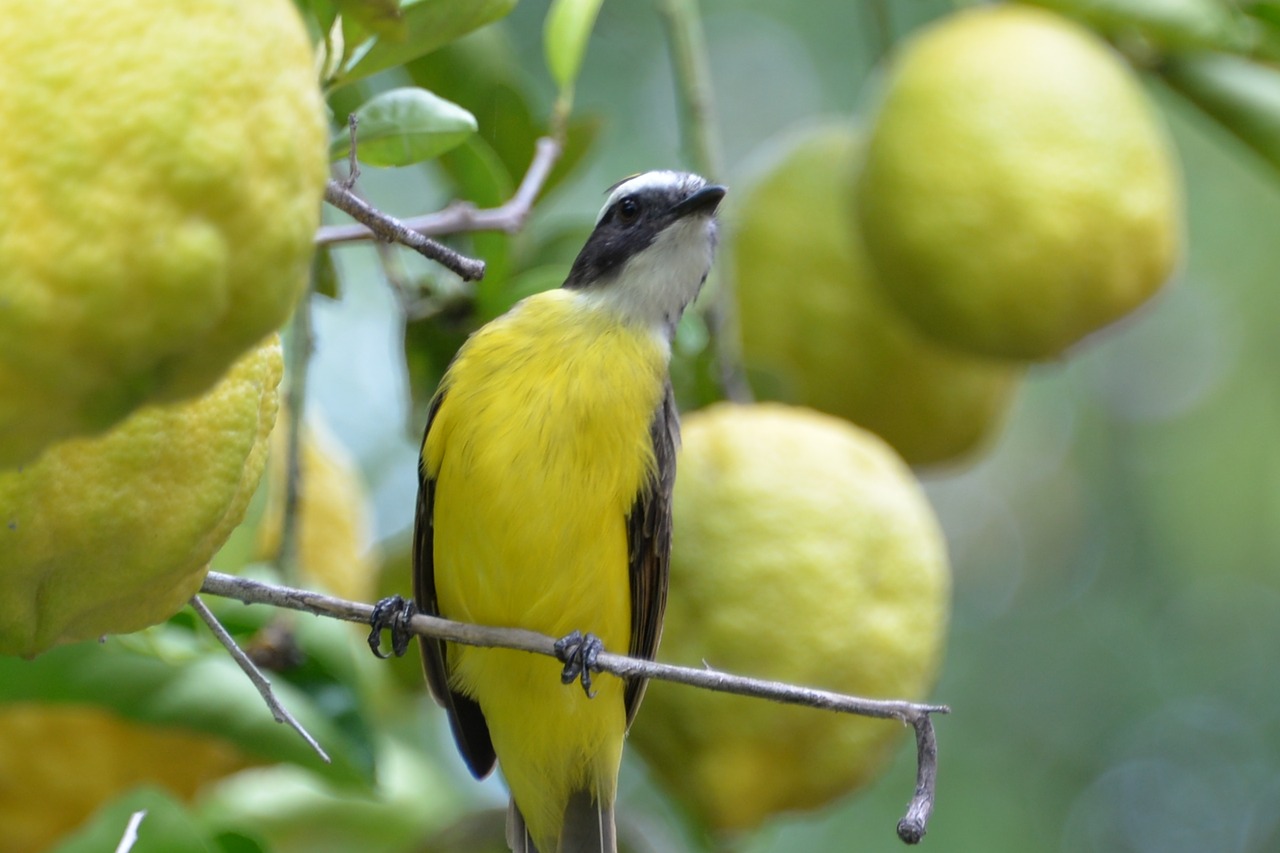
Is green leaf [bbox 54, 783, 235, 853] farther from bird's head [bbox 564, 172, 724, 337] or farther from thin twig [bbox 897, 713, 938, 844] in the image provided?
bird's head [bbox 564, 172, 724, 337]

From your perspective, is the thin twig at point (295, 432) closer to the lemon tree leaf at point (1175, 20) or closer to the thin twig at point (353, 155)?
the thin twig at point (353, 155)

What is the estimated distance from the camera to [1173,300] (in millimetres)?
7254

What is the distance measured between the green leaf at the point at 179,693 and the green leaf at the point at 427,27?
824 millimetres

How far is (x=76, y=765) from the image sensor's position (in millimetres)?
2363

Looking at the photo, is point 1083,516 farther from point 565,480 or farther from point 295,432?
point 295,432

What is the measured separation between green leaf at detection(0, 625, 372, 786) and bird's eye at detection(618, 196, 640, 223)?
48.9 inches

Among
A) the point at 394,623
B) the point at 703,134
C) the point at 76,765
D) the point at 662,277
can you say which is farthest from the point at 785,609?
the point at 76,765

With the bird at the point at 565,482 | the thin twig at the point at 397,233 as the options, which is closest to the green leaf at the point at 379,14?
the thin twig at the point at 397,233

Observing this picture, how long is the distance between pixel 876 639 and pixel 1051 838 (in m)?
4.67

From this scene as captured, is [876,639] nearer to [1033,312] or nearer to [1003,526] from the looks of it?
[1033,312]

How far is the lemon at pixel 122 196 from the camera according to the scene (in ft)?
3.26

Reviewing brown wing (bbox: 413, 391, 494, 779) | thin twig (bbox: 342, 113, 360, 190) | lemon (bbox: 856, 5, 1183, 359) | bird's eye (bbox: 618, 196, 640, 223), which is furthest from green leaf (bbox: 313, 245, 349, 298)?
lemon (bbox: 856, 5, 1183, 359)

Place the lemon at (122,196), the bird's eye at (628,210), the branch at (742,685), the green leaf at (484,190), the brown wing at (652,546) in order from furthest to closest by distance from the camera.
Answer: the bird's eye at (628,210), the brown wing at (652,546), the green leaf at (484,190), the branch at (742,685), the lemon at (122,196)

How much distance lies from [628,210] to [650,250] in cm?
13
